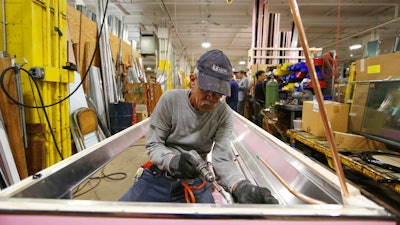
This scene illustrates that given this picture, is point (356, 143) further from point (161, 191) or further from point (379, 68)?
point (161, 191)

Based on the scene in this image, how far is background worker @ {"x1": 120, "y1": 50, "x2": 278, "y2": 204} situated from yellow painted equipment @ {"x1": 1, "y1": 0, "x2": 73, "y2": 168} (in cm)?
161

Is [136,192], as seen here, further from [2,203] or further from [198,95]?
[2,203]

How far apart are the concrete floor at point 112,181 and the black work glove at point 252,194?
1407mm

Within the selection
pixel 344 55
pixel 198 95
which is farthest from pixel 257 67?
pixel 344 55

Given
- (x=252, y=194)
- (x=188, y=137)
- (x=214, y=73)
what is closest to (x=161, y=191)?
(x=188, y=137)

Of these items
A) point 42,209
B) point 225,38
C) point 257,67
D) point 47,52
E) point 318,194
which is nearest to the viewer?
point 42,209

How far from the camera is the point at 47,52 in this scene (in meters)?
2.44

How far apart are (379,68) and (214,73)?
88.0 inches

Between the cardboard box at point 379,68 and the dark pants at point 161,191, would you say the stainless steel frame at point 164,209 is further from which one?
the cardboard box at point 379,68

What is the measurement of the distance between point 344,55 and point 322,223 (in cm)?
1640

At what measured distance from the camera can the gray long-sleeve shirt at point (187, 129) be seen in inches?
55.2

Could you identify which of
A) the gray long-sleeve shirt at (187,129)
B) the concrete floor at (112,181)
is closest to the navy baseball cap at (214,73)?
the gray long-sleeve shirt at (187,129)

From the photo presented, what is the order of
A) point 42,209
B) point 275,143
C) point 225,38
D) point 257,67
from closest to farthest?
1. point 42,209
2. point 275,143
3. point 257,67
4. point 225,38

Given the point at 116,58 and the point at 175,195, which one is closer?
the point at 175,195
